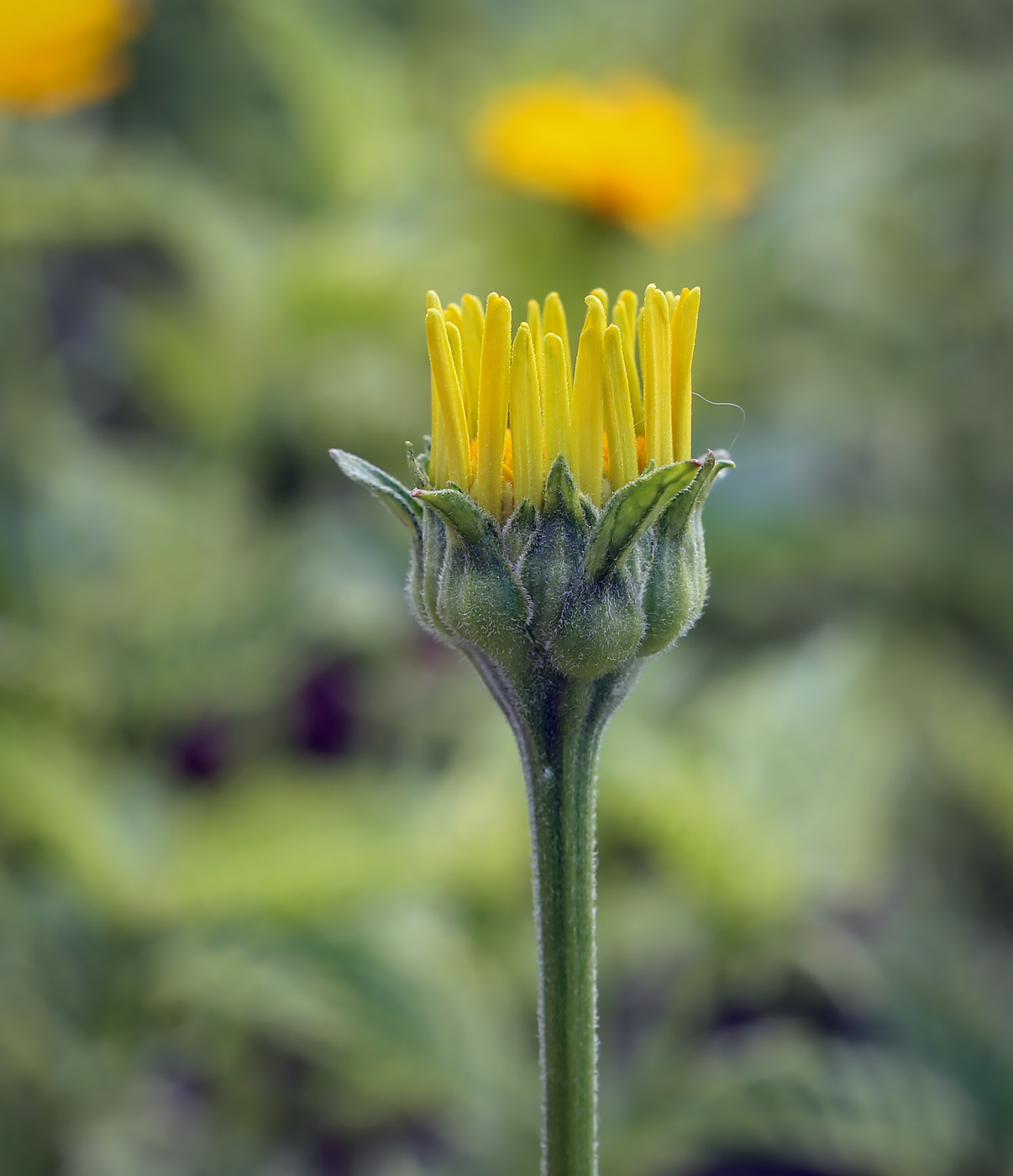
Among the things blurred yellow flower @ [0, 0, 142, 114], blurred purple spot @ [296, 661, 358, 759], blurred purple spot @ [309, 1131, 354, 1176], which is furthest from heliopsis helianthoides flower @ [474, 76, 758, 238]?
blurred purple spot @ [309, 1131, 354, 1176]

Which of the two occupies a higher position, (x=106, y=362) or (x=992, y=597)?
(x=106, y=362)

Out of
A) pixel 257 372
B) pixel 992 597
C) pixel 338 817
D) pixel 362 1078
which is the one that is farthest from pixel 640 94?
pixel 362 1078

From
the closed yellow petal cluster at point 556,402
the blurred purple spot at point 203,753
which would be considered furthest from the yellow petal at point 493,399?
the blurred purple spot at point 203,753

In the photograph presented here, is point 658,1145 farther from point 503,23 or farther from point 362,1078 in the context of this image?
point 503,23

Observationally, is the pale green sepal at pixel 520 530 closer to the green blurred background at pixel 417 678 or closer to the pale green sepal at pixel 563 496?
the pale green sepal at pixel 563 496

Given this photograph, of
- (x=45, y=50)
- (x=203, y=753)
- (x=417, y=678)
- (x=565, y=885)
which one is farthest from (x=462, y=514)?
(x=203, y=753)

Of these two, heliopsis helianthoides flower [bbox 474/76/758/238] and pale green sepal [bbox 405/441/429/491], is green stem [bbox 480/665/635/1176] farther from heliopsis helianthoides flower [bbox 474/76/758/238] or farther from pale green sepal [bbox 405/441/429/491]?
heliopsis helianthoides flower [bbox 474/76/758/238]
